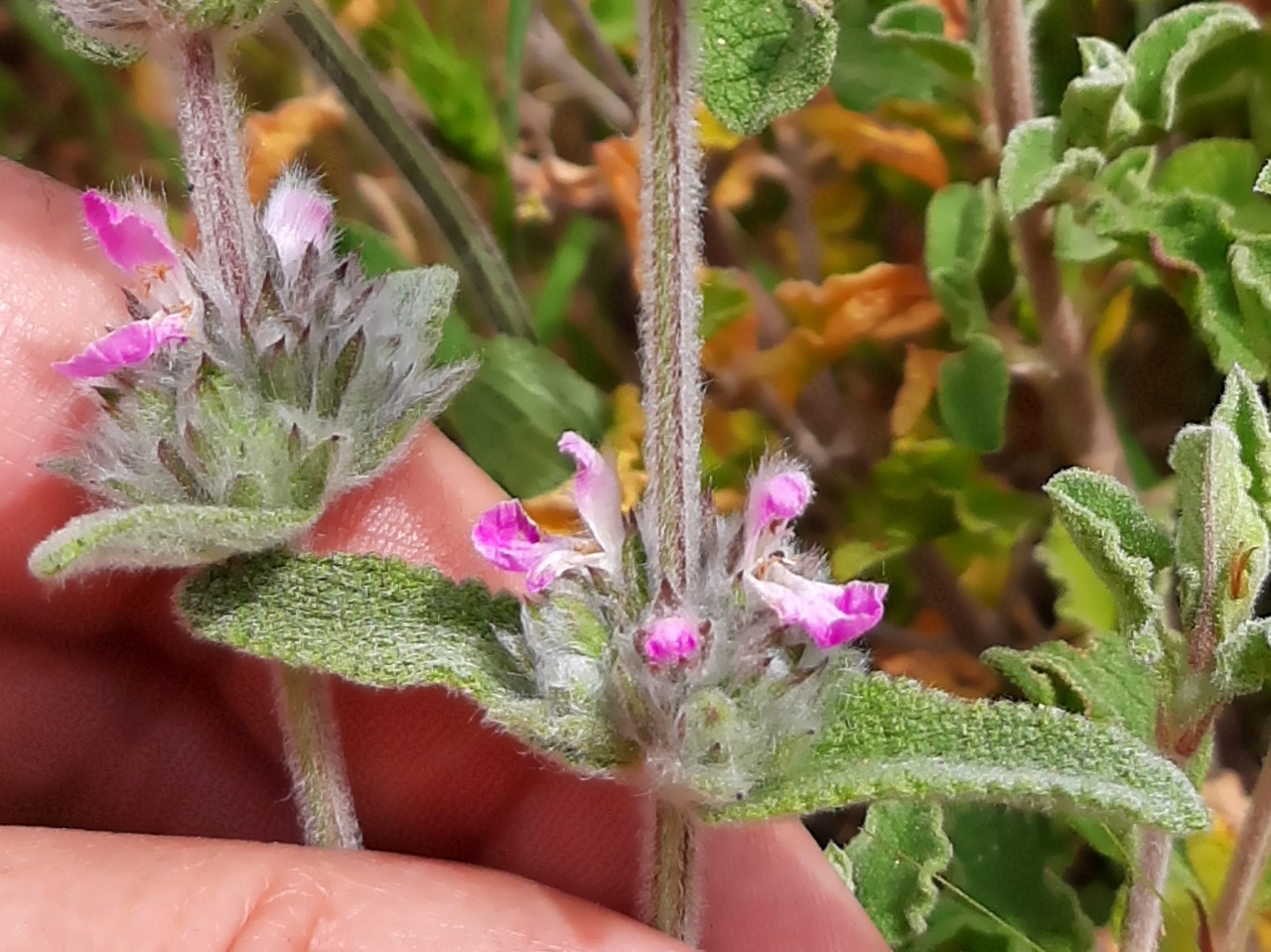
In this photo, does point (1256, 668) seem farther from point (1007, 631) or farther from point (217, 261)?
point (217, 261)

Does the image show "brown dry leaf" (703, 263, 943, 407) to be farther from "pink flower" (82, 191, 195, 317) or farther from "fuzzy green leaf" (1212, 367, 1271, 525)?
"pink flower" (82, 191, 195, 317)

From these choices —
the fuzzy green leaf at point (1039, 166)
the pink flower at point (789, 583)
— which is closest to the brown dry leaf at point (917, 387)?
the fuzzy green leaf at point (1039, 166)

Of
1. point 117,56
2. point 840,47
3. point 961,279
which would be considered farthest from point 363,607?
point 840,47

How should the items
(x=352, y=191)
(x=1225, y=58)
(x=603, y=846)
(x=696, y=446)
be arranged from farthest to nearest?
(x=352, y=191) < (x=603, y=846) < (x=1225, y=58) < (x=696, y=446)

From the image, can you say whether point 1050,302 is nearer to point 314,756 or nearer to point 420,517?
point 420,517

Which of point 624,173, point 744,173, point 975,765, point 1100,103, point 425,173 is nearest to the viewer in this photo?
point 975,765

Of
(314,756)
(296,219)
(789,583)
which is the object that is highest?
(296,219)

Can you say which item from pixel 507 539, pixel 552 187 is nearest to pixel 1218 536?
pixel 507 539

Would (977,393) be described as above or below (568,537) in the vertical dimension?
below
